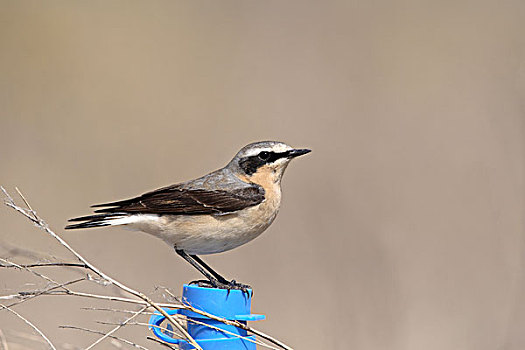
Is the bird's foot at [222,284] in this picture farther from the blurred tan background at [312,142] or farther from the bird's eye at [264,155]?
the blurred tan background at [312,142]

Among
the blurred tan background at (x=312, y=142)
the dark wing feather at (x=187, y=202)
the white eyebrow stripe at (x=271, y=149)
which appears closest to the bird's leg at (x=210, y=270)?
the dark wing feather at (x=187, y=202)

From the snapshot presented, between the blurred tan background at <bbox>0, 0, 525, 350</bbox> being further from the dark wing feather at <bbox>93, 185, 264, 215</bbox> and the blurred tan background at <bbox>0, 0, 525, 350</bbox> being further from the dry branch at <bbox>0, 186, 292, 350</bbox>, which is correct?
the dry branch at <bbox>0, 186, 292, 350</bbox>

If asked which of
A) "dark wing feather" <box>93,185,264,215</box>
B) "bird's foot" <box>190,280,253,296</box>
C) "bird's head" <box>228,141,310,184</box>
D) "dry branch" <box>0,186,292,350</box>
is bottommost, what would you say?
"bird's foot" <box>190,280,253,296</box>

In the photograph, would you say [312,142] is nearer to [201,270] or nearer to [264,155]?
[264,155]

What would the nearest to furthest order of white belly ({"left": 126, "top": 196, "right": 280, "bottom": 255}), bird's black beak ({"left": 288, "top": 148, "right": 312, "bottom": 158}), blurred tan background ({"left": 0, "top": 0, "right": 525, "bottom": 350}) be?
white belly ({"left": 126, "top": 196, "right": 280, "bottom": 255}) < bird's black beak ({"left": 288, "top": 148, "right": 312, "bottom": 158}) < blurred tan background ({"left": 0, "top": 0, "right": 525, "bottom": 350})

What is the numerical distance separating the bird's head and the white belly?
37 centimetres

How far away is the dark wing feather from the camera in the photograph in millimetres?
3455

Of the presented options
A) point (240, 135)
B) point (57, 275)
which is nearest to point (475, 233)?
point (240, 135)

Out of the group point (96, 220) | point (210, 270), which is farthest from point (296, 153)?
point (96, 220)

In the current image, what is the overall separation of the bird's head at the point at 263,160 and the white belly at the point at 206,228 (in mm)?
372

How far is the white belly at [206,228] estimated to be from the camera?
3414 mm

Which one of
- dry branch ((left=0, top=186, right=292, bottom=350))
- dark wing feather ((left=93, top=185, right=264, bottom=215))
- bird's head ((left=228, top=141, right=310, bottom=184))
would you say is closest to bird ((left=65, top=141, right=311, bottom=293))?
dark wing feather ((left=93, top=185, right=264, bottom=215))

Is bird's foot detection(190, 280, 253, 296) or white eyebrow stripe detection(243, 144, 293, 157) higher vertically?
white eyebrow stripe detection(243, 144, 293, 157)

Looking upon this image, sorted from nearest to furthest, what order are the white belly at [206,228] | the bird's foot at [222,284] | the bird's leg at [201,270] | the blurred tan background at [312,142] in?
the bird's foot at [222,284], the bird's leg at [201,270], the white belly at [206,228], the blurred tan background at [312,142]
